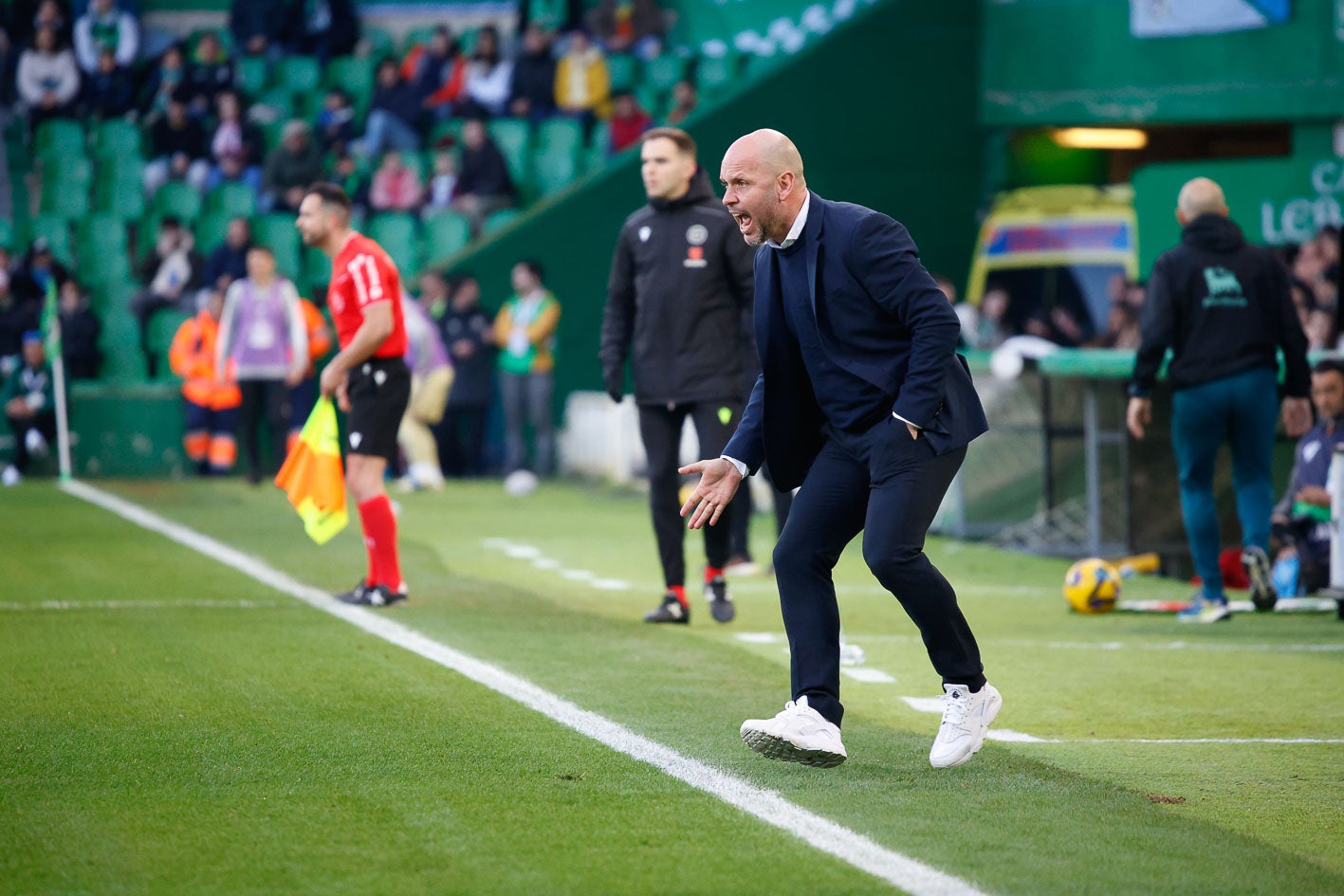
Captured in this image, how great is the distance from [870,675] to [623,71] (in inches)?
673

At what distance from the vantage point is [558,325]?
20.5 metres

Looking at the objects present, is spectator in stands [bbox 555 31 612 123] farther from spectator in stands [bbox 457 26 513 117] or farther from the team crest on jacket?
the team crest on jacket

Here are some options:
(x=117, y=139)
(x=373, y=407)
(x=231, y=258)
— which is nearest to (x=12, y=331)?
(x=231, y=258)

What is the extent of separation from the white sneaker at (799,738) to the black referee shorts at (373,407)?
4284mm

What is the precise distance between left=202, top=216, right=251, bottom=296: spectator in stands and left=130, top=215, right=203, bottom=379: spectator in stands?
606mm

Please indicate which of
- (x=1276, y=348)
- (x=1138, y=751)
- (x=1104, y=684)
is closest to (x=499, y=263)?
(x=1276, y=348)

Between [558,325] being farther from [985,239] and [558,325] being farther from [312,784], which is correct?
[312,784]

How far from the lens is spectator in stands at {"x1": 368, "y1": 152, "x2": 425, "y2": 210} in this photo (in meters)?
22.5

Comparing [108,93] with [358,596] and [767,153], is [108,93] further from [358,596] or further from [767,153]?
[767,153]

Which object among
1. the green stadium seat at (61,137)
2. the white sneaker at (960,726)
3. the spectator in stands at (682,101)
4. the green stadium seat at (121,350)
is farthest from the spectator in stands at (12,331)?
the white sneaker at (960,726)

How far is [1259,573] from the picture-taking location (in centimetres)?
1002

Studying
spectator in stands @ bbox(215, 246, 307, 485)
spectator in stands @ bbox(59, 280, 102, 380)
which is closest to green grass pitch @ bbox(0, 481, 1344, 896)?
spectator in stands @ bbox(215, 246, 307, 485)

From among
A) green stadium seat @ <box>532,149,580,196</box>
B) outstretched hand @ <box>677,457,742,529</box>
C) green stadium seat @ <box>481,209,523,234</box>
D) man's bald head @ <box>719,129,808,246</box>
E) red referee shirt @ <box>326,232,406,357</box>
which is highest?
green stadium seat @ <box>532,149,580,196</box>

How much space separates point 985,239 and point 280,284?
24.7ft
